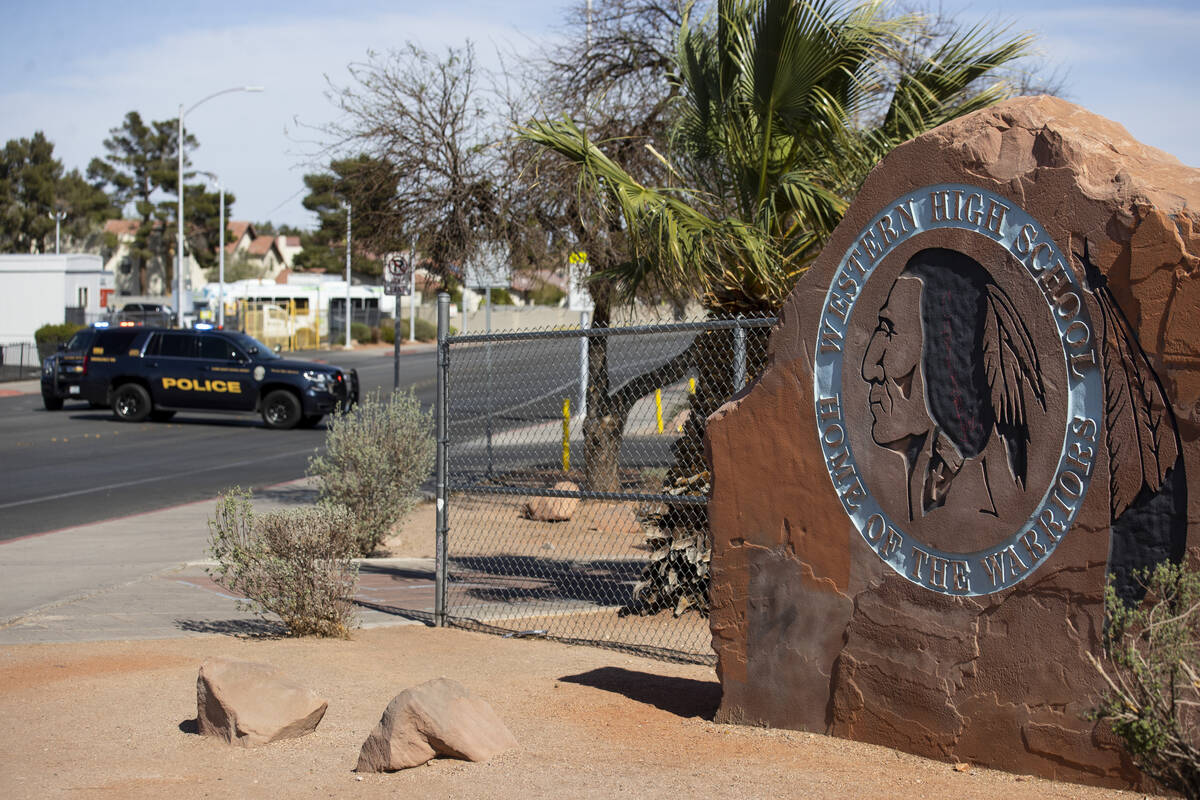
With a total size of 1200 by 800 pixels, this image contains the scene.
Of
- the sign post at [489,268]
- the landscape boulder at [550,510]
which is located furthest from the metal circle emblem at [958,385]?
the sign post at [489,268]

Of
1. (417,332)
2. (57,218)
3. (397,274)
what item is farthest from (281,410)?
(57,218)

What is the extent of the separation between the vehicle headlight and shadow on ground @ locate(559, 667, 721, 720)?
17.3 metres

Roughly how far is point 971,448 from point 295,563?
464 cm

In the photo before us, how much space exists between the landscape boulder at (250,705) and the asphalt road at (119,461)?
774 cm

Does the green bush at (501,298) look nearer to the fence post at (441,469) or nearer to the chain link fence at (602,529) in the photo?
the chain link fence at (602,529)

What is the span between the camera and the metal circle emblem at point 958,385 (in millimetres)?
4879

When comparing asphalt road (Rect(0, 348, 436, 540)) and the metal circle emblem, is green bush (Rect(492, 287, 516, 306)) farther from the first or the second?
the metal circle emblem

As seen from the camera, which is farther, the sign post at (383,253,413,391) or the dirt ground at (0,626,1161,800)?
the sign post at (383,253,413,391)

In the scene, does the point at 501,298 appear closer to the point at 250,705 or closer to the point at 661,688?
the point at 661,688

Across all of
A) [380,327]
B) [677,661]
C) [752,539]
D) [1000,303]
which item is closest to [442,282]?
[677,661]

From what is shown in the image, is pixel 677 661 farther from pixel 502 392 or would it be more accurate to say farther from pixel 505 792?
pixel 502 392

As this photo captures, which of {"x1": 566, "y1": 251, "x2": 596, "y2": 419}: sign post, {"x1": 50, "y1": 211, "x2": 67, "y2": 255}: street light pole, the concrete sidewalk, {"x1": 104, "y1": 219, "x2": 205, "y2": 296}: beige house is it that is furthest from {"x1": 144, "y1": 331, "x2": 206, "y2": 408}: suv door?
{"x1": 104, "y1": 219, "x2": 205, "y2": 296}: beige house

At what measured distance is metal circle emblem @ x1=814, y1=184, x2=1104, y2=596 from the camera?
4.88 metres

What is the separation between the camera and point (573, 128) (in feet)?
29.7
